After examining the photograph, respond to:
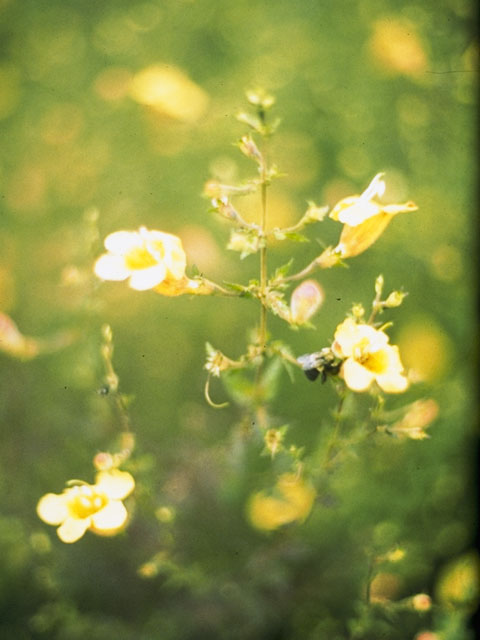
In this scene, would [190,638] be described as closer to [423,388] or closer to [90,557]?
[90,557]

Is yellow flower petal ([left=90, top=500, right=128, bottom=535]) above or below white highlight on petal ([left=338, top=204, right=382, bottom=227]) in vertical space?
below

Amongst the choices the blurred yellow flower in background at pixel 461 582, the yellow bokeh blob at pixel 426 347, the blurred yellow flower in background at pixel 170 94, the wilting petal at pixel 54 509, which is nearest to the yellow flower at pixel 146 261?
the wilting petal at pixel 54 509

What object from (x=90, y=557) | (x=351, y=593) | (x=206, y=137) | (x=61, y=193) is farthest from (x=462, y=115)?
(x=90, y=557)

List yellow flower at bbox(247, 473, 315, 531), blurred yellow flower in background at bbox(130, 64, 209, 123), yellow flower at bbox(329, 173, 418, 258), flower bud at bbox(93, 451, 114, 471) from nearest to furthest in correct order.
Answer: yellow flower at bbox(329, 173, 418, 258) < flower bud at bbox(93, 451, 114, 471) < yellow flower at bbox(247, 473, 315, 531) < blurred yellow flower in background at bbox(130, 64, 209, 123)

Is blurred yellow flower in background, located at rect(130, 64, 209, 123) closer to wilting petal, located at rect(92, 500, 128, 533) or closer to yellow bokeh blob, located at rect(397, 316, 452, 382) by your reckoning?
yellow bokeh blob, located at rect(397, 316, 452, 382)

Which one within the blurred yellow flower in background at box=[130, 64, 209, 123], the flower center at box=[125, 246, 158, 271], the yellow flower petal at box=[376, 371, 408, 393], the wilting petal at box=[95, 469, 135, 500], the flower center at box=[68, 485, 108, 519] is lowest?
the flower center at box=[68, 485, 108, 519]

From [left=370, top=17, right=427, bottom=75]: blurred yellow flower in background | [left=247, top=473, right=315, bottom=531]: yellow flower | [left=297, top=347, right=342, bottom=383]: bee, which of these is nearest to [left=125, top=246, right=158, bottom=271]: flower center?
[left=297, top=347, right=342, bottom=383]: bee

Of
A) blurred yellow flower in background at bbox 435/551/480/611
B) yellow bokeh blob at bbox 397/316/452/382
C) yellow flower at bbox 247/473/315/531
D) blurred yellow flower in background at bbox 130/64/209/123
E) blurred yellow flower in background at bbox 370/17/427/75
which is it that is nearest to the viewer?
yellow flower at bbox 247/473/315/531

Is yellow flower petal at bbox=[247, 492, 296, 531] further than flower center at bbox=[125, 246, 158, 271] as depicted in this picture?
Yes
